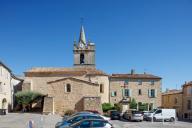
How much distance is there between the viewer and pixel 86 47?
251ft

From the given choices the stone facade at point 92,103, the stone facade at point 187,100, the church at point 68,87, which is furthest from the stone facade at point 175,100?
the stone facade at point 92,103

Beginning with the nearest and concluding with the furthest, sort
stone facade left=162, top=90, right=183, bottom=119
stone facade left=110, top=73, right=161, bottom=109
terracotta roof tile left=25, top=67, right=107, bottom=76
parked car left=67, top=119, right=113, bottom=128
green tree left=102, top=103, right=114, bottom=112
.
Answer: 1. parked car left=67, top=119, right=113, bottom=128
2. green tree left=102, top=103, right=114, bottom=112
3. terracotta roof tile left=25, top=67, right=107, bottom=76
4. stone facade left=110, top=73, right=161, bottom=109
5. stone facade left=162, top=90, right=183, bottom=119

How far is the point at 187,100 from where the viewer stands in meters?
59.4

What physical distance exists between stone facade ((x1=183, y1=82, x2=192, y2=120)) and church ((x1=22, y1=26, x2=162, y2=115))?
16.8 feet

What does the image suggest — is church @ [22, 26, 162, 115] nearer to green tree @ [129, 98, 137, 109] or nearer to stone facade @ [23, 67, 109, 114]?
stone facade @ [23, 67, 109, 114]

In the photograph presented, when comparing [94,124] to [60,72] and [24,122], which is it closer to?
[24,122]

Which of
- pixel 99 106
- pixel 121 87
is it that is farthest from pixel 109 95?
pixel 99 106

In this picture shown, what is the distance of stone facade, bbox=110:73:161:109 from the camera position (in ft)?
207

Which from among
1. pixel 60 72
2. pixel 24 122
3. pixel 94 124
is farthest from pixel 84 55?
pixel 94 124

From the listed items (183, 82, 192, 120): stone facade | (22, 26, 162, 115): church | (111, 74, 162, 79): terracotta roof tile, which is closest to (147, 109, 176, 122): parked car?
(22, 26, 162, 115): church

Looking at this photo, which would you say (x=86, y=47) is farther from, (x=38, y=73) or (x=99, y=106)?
(x=99, y=106)

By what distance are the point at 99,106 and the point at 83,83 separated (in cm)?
541

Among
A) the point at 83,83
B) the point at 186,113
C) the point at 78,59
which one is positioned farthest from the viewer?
the point at 78,59

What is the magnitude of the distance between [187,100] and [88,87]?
59.8 ft
